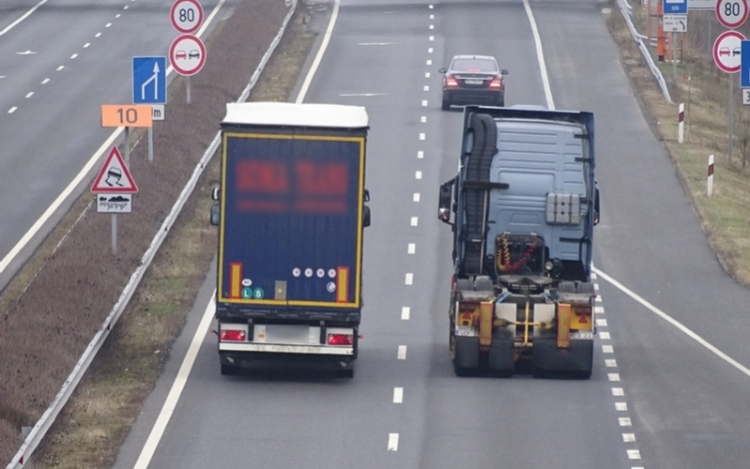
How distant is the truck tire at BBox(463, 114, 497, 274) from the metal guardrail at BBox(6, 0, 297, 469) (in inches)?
194

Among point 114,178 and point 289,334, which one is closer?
point 289,334

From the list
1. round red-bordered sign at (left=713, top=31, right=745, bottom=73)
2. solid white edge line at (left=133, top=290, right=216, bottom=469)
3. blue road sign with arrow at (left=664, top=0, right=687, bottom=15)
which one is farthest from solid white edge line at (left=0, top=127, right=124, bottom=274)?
blue road sign with arrow at (left=664, top=0, right=687, bottom=15)

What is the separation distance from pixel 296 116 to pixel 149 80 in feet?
31.0

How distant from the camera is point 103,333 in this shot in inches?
861

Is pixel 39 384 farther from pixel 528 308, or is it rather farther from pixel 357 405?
pixel 528 308

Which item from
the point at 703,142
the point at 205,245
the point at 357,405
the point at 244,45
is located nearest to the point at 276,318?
the point at 357,405

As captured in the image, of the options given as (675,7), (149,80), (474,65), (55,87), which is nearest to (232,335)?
(149,80)

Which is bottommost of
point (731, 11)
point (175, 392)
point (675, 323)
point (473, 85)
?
point (675, 323)

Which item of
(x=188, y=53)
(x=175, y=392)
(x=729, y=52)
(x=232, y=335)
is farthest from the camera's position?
(x=729, y=52)

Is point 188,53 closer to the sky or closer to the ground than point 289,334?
closer to the sky

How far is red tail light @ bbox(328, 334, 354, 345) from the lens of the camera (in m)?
21.5

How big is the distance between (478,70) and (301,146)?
73.6 ft

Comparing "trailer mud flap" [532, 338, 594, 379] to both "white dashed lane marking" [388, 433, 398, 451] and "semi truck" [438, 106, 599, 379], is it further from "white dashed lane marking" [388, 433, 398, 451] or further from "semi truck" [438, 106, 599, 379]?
"white dashed lane marking" [388, 433, 398, 451]

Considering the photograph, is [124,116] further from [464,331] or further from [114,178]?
[464,331]
